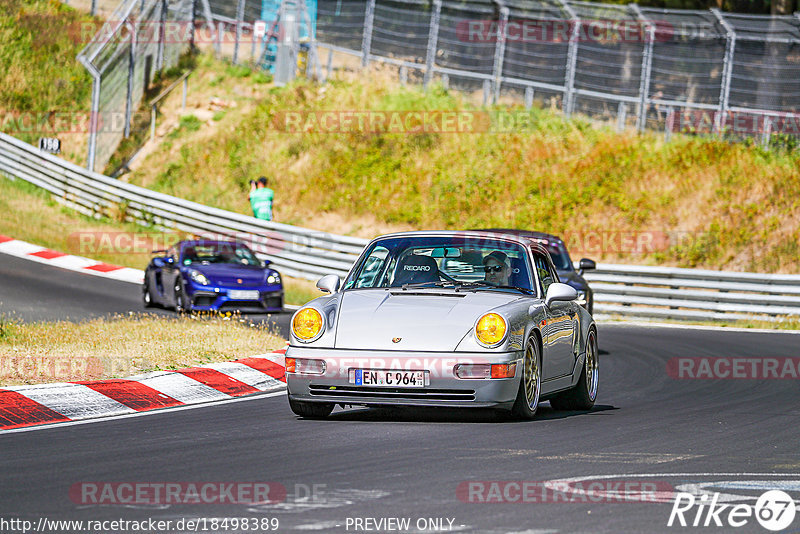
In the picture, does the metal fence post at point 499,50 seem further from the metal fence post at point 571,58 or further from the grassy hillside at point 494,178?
the metal fence post at point 571,58

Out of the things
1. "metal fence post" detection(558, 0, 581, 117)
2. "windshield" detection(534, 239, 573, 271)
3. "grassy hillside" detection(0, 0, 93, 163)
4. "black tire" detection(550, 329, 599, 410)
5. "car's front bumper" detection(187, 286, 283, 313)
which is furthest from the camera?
"grassy hillside" detection(0, 0, 93, 163)

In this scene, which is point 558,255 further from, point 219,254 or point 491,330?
point 491,330

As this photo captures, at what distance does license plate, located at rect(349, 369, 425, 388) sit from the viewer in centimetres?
879

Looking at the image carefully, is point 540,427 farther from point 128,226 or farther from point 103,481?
point 128,226

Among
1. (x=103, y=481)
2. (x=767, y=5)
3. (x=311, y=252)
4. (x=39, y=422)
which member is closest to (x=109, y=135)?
(x=311, y=252)

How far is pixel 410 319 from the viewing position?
9023 mm

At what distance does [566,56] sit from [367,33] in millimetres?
6475

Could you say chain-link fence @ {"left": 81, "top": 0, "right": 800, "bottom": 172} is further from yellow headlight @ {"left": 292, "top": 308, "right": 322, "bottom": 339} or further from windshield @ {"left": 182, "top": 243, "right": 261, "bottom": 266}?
yellow headlight @ {"left": 292, "top": 308, "right": 322, "bottom": 339}

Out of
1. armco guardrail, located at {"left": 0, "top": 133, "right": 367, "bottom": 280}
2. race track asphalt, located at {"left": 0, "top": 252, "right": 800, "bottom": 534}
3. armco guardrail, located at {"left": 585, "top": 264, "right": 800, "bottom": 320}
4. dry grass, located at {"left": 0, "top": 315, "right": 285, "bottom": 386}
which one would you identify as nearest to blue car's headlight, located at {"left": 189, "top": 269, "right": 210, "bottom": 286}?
dry grass, located at {"left": 0, "top": 315, "right": 285, "bottom": 386}

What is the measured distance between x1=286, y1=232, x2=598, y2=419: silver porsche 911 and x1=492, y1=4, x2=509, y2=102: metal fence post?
863 inches

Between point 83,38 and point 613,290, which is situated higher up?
point 83,38

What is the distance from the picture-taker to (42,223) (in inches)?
1170

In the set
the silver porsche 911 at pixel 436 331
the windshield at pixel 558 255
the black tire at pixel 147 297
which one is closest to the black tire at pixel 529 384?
the silver porsche 911 at pixel 436 331

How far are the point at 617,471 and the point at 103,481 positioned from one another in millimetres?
2653
